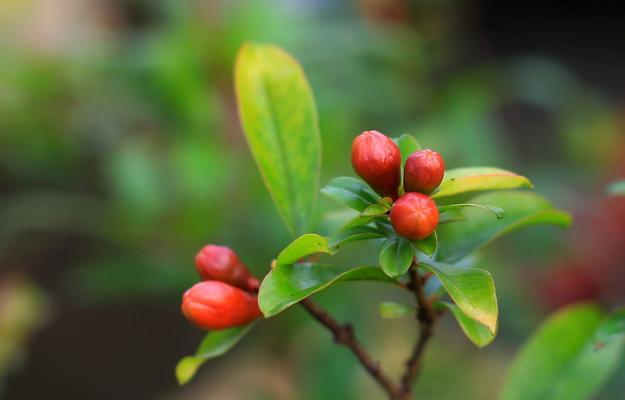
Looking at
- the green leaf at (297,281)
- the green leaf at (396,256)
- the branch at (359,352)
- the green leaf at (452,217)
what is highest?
the green leaf at (396,256)

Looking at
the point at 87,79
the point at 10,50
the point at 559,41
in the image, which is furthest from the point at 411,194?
the point at 559,41

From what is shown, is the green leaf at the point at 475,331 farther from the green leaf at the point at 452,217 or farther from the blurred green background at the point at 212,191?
the blurred green background at the point at 212,191

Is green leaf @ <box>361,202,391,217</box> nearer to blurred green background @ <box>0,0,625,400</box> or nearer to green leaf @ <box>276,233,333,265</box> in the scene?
green leaf @ <box>276,233,333,265</box>

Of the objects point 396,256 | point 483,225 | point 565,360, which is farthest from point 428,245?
point 565,360

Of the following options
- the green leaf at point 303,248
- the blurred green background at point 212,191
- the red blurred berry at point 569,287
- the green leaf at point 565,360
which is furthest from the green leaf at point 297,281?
the red blurred berry at point 569,287

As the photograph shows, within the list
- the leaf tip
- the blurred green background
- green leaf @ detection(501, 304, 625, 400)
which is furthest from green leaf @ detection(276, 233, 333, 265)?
the blurred green background

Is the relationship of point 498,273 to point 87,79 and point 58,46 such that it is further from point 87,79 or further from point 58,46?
point 58,46

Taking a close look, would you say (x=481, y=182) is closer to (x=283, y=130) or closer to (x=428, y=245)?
(x=428, y=245)
